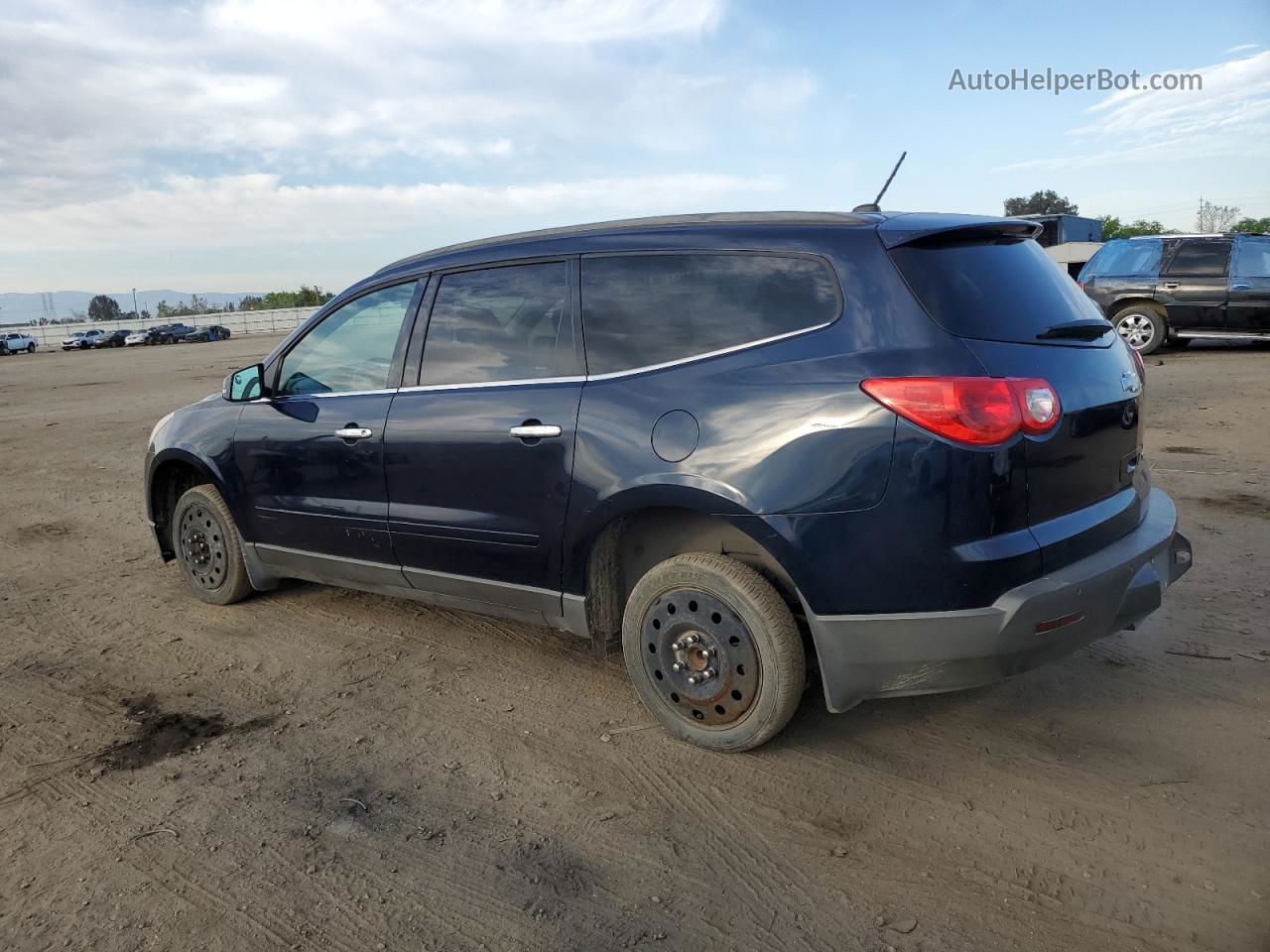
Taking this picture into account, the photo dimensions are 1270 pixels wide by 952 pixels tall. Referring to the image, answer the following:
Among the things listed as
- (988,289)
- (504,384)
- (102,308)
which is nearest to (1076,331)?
(988,289)

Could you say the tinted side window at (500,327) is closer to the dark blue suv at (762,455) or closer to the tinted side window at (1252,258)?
the dark blue suv at (762,455)

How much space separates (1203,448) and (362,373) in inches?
278

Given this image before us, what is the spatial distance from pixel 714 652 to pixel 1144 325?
13865mm

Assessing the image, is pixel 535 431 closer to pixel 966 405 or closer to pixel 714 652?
pixel 714 652

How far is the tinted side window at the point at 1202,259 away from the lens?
1378 cm

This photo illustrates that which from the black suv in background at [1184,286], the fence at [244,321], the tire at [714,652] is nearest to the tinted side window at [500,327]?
the tire at [714,652]

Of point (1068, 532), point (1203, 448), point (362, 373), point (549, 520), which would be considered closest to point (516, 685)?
point (549, 520)

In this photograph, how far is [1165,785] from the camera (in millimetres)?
3004

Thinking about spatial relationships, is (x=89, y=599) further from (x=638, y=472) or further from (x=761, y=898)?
(x=761, y=898)

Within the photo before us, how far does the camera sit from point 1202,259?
1387 centimetres

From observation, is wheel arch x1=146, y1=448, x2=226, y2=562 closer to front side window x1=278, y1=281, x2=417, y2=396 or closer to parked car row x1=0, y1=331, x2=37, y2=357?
front side window x1=278, y1=281, x2=417, y2=396

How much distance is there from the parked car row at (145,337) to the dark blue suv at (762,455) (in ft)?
197

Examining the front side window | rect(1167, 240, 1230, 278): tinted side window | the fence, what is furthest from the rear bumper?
the fence

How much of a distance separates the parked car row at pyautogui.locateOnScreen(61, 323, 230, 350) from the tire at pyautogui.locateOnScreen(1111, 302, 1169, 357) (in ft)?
185
